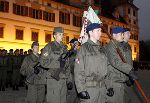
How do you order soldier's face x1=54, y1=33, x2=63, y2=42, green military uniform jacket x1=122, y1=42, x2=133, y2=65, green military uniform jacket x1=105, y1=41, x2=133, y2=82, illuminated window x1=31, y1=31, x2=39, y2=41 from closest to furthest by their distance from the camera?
green military uniform jacket x1=105, y1=41, x2=133, y2=82 → green military uniform jacket x1=122, y1=42, x2=133, y2=65 → soldier's face x1=54, y1=33, x2=63, y2=42 → illuminated window x1=31, y1=31, x2=39, y2=41

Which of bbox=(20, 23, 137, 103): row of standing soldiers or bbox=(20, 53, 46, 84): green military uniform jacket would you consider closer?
bbox=(20, 23, 137, 103): row of standing soldiers

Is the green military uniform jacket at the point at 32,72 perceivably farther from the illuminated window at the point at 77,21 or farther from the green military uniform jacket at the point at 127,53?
the illuminated window at the point at 77,21

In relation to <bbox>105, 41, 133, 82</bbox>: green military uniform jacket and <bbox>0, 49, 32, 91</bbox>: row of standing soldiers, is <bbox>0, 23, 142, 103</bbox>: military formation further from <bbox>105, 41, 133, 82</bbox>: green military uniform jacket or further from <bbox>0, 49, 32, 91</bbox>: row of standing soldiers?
<bbox>0, 49, 32, 91</bbox>: row of standing soldiers

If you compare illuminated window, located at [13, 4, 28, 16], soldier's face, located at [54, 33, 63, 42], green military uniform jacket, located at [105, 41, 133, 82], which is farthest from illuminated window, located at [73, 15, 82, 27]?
green military uniform jacket, located at [105, 41, 133, 82]

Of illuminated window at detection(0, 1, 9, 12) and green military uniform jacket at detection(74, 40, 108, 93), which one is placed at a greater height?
illuminated window at detection(0, 1, 9, 12)

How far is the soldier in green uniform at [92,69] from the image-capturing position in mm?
5829

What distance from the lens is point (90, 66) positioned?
590 centimetres

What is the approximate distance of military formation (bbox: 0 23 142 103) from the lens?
19.3 feet

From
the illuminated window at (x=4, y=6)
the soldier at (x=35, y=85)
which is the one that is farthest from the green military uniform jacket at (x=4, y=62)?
the illuminated window at (x=4, y=6)

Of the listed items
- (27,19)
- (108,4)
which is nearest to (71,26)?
(27,19)

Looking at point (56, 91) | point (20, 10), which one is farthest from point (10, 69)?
point (20, 10)

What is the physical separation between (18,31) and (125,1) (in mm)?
40717

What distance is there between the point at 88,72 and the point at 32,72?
3839 mm

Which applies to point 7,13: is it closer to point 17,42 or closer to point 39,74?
point 17,42
